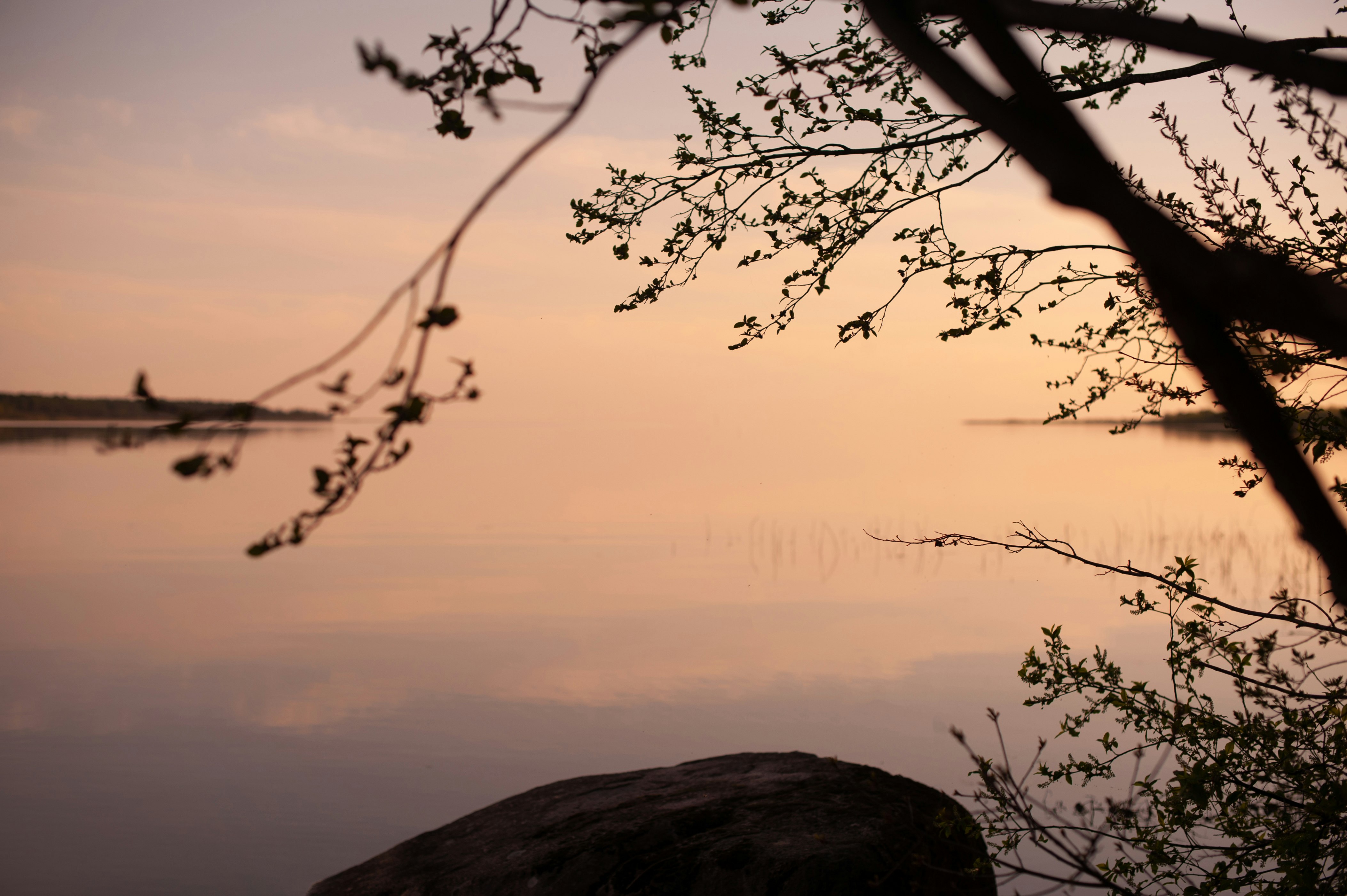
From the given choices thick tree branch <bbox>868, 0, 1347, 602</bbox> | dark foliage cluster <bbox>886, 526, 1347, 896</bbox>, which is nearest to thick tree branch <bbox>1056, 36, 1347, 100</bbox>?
dark foliage cluster <bbox>886, 526, 1347, 896</bbox>

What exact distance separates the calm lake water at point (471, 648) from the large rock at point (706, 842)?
4.79m

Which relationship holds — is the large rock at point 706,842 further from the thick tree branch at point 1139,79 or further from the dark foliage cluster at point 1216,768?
the thick tree branch at point 1139,79

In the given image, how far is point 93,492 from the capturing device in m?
41.3

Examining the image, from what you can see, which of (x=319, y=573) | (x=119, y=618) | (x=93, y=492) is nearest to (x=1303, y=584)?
(x=319, y=573)

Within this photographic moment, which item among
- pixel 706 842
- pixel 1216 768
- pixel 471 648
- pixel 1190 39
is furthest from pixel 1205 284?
pixel 471 648

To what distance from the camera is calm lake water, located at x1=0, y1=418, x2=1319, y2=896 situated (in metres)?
11.4

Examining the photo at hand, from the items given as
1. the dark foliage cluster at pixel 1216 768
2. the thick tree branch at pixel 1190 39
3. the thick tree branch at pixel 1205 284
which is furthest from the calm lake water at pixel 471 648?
the thick tree branch at pixel 1205 284

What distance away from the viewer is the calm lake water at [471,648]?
11.4 m

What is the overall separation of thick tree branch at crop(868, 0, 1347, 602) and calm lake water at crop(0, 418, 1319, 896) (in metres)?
8.46

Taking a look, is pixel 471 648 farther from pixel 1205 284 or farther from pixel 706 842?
pixel 1205 284

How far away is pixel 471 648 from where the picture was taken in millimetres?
17016

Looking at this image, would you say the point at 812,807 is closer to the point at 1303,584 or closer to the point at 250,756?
the point at 250,756

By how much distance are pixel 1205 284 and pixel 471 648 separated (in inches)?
641

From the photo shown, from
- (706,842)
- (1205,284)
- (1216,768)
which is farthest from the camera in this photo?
(706,842)
